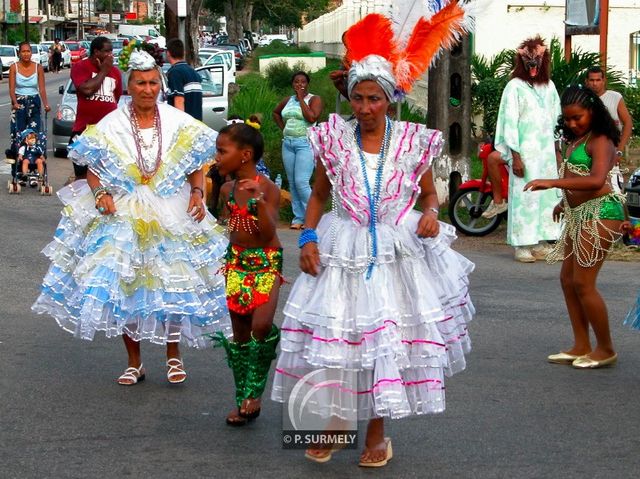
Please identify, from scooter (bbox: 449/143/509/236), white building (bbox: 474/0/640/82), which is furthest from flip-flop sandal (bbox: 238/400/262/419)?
white building (bbox: 474/0/640/82)

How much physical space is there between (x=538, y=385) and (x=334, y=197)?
7.31 feet

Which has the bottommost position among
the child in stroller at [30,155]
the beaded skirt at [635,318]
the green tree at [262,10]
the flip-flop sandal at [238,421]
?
the flip-flop sandal at [238,421]

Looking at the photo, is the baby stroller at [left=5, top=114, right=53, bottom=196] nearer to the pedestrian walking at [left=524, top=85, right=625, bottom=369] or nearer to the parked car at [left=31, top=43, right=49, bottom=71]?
the pedestrian walking at [left=524, top=85, right=625, bottom=369]

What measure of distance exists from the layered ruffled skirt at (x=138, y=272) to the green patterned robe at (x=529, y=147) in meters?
4.98

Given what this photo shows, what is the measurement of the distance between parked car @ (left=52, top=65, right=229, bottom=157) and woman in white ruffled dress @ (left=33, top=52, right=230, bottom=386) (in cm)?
1496

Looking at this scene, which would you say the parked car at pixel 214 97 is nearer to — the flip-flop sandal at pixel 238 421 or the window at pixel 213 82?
the window at pixel 213 82

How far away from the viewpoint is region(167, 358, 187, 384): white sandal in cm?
710

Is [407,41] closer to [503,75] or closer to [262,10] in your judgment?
[503,75]

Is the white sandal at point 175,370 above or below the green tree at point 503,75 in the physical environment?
below

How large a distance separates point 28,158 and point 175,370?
987 cm

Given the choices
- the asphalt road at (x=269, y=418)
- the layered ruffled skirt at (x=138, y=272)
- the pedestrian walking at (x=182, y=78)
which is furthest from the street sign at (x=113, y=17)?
the layered ruffled skirt at (x=138, y=272)

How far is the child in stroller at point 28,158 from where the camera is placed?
16.2 m

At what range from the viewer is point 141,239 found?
689 cm

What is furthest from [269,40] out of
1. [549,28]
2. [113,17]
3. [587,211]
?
[587,211]
